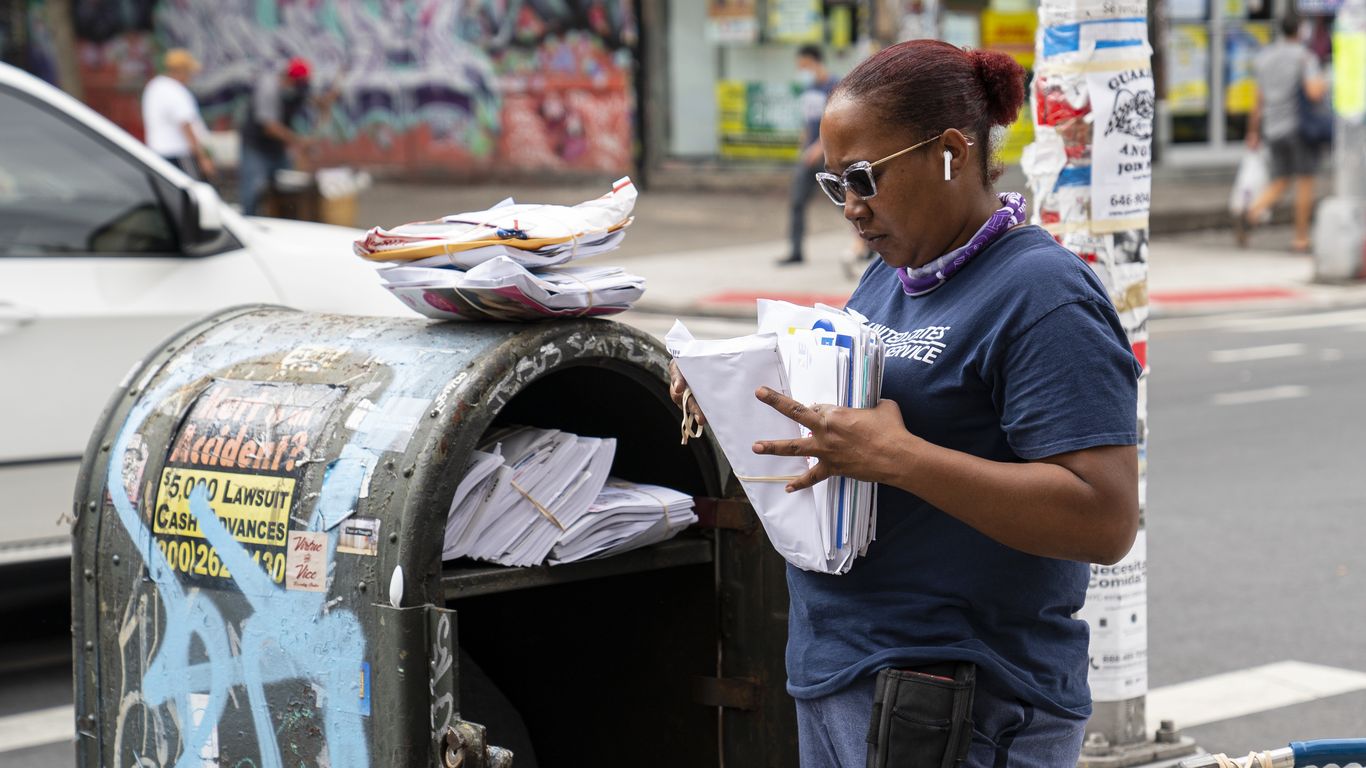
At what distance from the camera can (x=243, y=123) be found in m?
16.2

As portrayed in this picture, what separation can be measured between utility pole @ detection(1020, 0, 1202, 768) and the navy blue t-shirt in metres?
1.93

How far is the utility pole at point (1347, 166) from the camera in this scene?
569 inches

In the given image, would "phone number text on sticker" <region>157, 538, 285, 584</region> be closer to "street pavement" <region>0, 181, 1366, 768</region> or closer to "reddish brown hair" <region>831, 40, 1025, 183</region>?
"reddish brown hair" <region>831, 40, 1025, 183</region>

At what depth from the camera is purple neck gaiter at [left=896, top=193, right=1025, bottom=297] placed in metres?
2.48

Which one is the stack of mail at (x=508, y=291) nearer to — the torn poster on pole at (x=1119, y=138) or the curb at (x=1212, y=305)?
the torn poster on pole at (x=1119, y=138)

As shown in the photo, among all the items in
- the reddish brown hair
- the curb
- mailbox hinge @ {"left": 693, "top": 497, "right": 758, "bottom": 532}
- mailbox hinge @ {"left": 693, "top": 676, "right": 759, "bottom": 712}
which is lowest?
the curb

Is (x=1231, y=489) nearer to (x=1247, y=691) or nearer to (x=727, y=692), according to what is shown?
(x=1247, y=691)

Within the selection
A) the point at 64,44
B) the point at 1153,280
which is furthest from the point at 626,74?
the point at 1153,280

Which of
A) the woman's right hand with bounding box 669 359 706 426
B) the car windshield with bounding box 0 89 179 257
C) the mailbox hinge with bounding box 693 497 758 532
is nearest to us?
the woman's right hand with bounding box 669 359 706 426

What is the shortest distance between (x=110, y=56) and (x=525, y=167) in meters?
7.77

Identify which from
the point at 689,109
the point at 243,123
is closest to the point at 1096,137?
the point at 243,123

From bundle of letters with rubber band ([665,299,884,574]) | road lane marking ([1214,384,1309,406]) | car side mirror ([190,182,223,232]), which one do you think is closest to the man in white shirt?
road lane marking ([1214,384,1309,406])

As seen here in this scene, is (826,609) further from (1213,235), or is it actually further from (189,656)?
(1213,235)

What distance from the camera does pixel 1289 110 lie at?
55.3 feet
